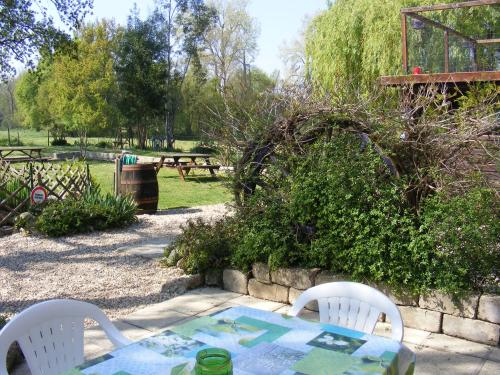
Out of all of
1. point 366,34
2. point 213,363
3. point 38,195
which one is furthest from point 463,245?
point 366,34

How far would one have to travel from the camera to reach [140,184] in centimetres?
908

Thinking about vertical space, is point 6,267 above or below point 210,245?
below

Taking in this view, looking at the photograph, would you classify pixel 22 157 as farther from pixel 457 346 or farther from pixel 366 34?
pixel 457 346

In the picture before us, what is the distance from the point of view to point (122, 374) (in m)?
1.53

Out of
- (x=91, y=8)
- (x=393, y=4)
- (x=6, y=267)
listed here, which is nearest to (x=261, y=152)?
(x=6, y=267)

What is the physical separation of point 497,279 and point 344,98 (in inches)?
81.0

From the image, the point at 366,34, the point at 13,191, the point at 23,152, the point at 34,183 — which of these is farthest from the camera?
the point at 23,152

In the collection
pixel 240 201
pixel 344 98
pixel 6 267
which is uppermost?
pixel 344 98

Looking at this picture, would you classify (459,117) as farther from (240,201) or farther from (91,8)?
(91,8)

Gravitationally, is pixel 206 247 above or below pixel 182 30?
below

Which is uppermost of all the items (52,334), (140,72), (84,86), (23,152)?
(140,72)

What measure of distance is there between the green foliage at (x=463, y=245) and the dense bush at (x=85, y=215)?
5386mm

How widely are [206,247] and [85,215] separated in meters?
3.41

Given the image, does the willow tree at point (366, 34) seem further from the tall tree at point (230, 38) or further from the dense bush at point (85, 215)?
the tall tree at point (230, 38)
